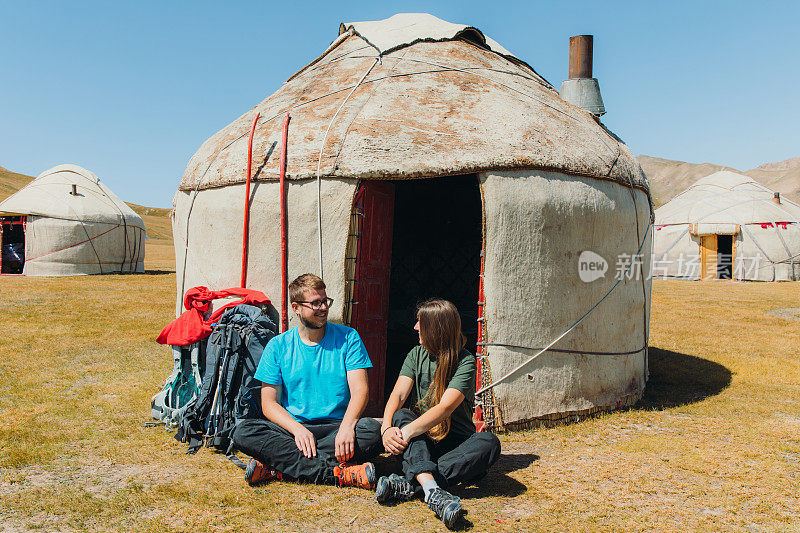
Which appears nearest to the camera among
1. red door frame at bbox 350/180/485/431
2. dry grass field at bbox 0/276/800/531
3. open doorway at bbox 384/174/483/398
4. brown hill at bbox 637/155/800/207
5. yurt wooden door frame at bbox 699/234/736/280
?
dry grass field at bbox 0/276/800/531

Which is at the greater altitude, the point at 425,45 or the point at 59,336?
the point at 425,45

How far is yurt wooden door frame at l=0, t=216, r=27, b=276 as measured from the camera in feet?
50.6

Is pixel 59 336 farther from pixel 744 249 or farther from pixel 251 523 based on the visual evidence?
pixel 744 249

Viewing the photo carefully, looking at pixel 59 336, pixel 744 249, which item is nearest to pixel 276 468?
pixel 59 336

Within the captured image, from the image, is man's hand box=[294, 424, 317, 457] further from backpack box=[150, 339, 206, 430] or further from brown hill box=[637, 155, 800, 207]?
brown hill box=[637, 155, 800, 207]

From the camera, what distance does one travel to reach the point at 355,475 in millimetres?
2854

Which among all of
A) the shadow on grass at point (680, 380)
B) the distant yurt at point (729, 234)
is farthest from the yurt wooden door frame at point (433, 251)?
the distant yurt at point (729, 234)

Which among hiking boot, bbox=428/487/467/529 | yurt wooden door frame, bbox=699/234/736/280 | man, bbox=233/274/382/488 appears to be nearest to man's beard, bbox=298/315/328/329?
man, bbox=233/274/382/488

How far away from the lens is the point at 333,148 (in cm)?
376

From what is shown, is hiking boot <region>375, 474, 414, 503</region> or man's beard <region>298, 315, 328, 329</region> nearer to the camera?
hiking boot <region>375, 474, 414, 503</region>

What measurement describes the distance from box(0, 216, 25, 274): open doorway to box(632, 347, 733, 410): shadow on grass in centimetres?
1663

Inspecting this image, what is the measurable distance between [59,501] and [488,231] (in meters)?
2.78

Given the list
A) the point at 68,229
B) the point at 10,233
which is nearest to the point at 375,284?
the point at 68,229

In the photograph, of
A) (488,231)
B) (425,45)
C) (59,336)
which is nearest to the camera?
(488,231)
